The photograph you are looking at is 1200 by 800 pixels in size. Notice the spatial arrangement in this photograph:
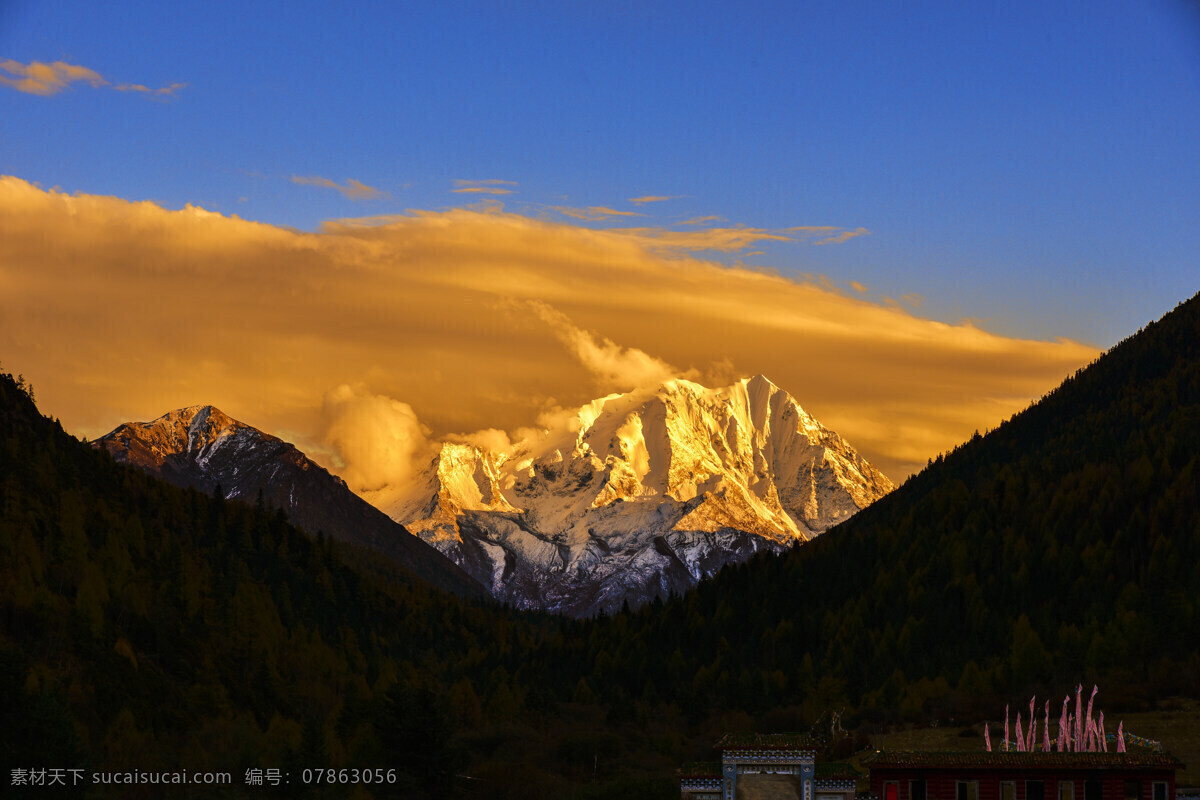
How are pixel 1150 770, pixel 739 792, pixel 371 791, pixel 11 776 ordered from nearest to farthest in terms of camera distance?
pixel 1150 770, pixel 739 792, pixel 11 776, pixel 371 791

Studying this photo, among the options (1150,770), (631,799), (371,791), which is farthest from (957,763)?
(371,791)

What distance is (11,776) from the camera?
18125 cm

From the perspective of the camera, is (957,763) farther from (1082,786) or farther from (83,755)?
(83,755)

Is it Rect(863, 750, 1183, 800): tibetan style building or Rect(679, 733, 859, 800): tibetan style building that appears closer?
Rect(863, 750, 1183, 800): tibetan style building

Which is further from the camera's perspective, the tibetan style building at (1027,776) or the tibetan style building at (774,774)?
the tibetan style building at (774,774)

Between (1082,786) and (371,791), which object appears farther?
(371,791)

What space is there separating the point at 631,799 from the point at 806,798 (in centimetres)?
3622

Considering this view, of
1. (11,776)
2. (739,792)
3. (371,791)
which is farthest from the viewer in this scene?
(371,791)

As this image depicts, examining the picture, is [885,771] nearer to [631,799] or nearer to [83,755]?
[631,799]

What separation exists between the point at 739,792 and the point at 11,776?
80.3m

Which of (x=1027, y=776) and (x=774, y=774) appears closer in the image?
(x=1027, y=776)

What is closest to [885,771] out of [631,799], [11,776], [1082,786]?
[1082,786]

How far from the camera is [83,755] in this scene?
653 feet

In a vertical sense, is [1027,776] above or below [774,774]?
above
